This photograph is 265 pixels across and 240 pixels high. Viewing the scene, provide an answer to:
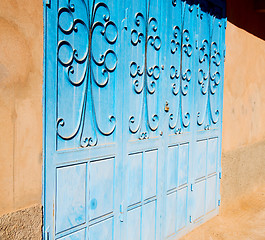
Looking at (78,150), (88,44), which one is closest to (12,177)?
(78,150)

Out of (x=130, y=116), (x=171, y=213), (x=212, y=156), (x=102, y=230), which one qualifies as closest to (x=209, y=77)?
(x=212, y=156)

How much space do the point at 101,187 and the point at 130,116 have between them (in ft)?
2.46

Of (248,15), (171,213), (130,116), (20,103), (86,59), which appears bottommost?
(171,213)

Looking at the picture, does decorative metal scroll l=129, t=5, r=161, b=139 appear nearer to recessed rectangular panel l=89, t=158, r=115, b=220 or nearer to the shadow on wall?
recessed rectangular panel l=89, t=158, r=115, b=220

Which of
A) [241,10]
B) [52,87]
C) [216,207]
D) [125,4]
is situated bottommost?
[216,207]

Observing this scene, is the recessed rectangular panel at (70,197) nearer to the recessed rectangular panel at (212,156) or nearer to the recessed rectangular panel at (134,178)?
the recessed rectangular panel at (134,178)

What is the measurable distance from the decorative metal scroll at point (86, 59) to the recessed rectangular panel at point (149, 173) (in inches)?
25.8

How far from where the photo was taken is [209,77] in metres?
Answer: 4.65

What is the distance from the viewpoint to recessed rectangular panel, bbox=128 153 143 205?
3.38 meters

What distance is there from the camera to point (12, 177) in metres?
2.28

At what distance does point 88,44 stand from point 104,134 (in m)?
0.80

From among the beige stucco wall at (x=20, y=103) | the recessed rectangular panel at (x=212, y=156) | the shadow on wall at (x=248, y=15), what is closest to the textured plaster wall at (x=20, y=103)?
the beige stucco wall at (x=20, y=103)

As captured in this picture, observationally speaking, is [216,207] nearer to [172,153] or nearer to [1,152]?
[172,153]

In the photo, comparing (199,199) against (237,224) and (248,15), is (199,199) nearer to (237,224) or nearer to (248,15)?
(237,224)
